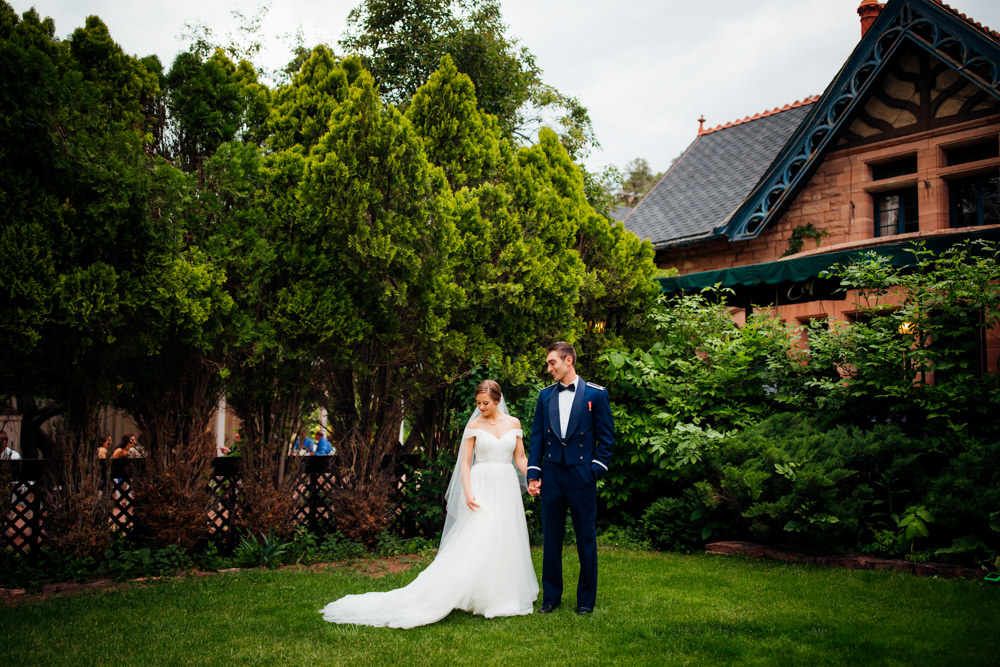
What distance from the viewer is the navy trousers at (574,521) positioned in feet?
18.5

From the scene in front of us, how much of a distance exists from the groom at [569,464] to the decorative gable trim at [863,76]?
33.1ft

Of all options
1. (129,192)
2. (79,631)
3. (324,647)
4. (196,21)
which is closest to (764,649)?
(324,647)

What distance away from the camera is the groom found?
5.66 meters

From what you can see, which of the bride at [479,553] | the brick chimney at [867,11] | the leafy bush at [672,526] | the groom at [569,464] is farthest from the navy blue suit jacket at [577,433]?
the brick chimney at [867,11]

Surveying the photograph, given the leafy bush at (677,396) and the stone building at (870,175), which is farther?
the stone building at (870,175)

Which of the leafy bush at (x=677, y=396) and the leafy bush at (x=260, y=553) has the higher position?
the leafy bush at (x=677, y=396)

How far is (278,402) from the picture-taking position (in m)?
8.16

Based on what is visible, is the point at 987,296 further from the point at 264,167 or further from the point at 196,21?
the point at 196,21

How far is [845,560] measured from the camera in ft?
23.8

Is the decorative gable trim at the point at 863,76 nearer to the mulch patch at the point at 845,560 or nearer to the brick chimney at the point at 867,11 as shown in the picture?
the brick chimney at the point at 867,11

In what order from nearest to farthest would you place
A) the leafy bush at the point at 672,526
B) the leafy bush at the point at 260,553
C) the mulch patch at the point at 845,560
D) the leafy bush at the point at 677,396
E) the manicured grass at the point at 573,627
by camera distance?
the manicured grass at the point at 573,627 < the mulch patch at the point at 845,560 < the leafy bush at the point at 260,553 < the leafy bush at the point at 672,526 < the leafy bush at the point at 677,396

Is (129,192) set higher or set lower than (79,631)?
higher

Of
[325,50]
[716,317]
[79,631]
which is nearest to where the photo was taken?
[79,631]

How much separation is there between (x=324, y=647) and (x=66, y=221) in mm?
4258
